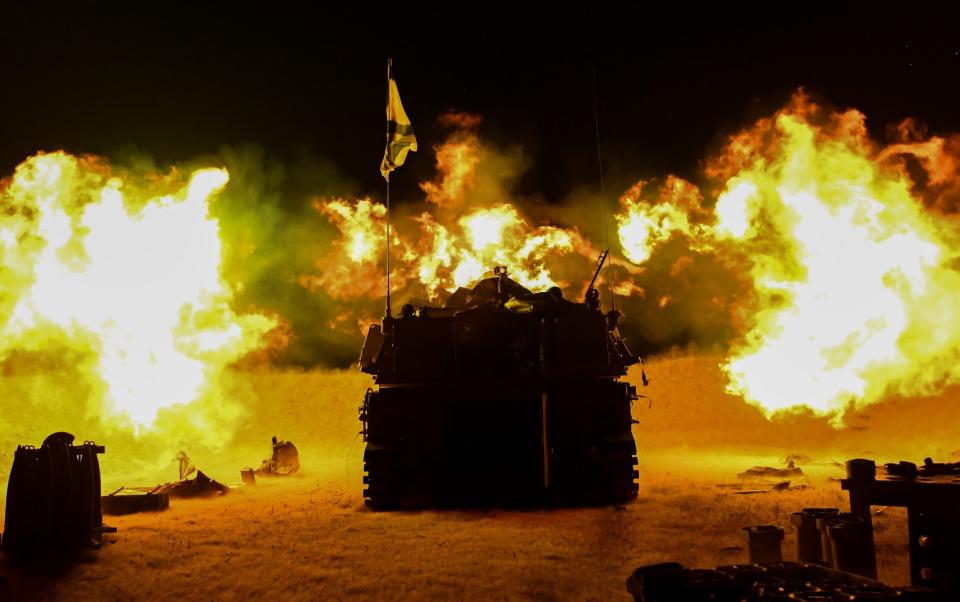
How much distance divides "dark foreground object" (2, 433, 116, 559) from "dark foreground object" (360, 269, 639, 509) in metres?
4.68

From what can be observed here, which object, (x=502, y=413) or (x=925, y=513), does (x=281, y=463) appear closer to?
(x=502, y=413)

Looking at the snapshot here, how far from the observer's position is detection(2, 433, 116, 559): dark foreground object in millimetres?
8680

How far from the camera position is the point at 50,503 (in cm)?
885

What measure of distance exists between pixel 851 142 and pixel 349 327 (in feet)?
80.0

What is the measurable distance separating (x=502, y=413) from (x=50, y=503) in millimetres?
7279

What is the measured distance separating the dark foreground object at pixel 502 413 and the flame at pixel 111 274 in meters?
14.7

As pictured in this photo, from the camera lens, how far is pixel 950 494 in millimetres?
5520

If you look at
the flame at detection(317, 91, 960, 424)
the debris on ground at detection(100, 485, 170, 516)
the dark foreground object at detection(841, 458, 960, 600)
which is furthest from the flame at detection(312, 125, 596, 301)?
the dark foreground object at detection(841, 458, 960, 600)

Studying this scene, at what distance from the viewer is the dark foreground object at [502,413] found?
12.3 meters

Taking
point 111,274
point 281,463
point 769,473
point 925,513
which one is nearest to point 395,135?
point 281,463

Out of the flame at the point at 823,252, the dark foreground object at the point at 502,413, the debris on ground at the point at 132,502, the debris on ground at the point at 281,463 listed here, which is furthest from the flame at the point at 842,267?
the debris on ground at the point at 132,502

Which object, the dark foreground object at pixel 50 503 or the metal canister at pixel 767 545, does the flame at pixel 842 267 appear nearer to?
the metal canister at pixel 767 545

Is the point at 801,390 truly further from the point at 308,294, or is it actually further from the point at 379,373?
the point at 308,294

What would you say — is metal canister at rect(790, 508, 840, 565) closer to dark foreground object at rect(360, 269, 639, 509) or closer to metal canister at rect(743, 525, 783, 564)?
metal canister at rect(743, 525, 783, 564)
